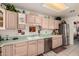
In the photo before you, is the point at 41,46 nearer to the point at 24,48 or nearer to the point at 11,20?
the point at 24,48

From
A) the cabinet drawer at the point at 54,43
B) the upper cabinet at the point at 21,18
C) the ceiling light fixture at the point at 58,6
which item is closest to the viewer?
the ceiling light fixture at the point at 58,6

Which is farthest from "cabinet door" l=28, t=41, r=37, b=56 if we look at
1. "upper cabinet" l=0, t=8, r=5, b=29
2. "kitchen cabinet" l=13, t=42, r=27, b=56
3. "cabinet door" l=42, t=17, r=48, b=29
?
"upper cabinet" l=0, t=8, r=5, b=29

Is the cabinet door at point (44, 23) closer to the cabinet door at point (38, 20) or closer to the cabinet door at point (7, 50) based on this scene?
the cabinet door at point (38, 20)

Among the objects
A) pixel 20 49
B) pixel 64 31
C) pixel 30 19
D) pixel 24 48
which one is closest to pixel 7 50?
pixel 20 49

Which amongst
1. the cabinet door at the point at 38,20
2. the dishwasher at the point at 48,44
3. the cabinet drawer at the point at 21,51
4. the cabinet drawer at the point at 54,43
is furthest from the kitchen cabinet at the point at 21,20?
the cabinet drawer at the point at 54,43

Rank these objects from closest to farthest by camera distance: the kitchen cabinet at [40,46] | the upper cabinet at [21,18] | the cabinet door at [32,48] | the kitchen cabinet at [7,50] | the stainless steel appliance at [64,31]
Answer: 1. the kitchen cabinet at [7,50]
2. the upper cabinet at [21,18]
3. the cabinet door at [32,48]
4. the kitchen cabinet at [40,46]
5. the stainless steel appliance at [64,31]

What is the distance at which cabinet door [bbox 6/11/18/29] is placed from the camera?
2.37 m

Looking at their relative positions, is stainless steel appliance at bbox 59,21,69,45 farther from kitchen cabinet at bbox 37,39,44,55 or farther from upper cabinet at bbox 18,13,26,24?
upper cabinet at bbox 18,13,26,24

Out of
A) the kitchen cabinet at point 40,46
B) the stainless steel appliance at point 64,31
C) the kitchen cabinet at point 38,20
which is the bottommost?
the kitchen cabinet at point 40,46

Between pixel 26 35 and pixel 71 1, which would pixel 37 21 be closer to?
pixel 26 35

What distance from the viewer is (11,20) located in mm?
2477

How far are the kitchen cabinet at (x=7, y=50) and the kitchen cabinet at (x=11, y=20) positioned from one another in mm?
482

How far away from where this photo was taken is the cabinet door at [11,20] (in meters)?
2.37

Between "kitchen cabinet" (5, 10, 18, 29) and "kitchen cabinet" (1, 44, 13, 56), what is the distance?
48 centimetres
